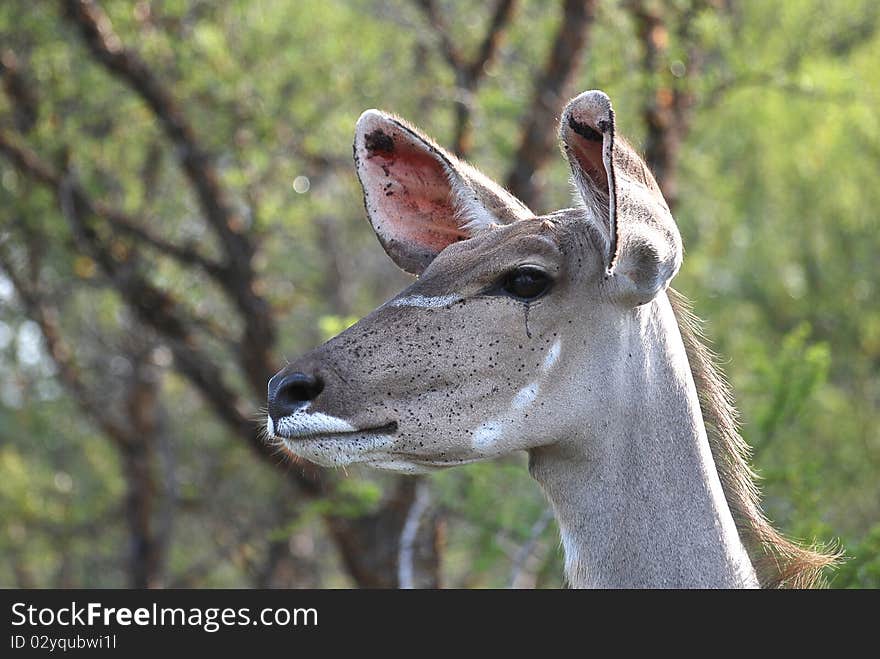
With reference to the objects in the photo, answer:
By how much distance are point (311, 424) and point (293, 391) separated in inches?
4.8

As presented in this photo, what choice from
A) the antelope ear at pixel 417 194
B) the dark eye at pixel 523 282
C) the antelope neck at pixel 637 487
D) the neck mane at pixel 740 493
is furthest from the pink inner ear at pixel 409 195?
the antelope neck at pixel 637 487

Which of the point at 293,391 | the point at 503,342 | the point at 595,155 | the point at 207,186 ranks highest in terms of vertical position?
the point at 207,186

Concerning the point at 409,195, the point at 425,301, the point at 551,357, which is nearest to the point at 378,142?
the point at 409,195

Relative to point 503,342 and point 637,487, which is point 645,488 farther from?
point 503,342

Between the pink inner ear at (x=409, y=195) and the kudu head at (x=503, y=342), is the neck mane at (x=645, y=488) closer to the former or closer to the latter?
the kudu head at (x=503, y=342)

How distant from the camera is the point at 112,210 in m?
11.5

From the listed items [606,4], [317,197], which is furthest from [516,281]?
[317,197]

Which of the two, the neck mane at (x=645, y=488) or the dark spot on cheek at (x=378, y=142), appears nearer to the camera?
the neck mane at (x=645, y=488)

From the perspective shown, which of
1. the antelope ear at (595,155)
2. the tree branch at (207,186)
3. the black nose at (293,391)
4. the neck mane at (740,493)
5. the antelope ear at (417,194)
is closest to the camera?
the antelope ear at (595,155)

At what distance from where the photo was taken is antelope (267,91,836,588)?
392 centimetres

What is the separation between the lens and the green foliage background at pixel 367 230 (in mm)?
9672

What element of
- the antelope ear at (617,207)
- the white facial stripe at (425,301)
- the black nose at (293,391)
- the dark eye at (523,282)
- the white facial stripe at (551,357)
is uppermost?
the antelope ear at (617,207)

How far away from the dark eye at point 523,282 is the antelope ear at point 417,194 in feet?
2.44

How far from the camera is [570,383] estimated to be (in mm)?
4078
